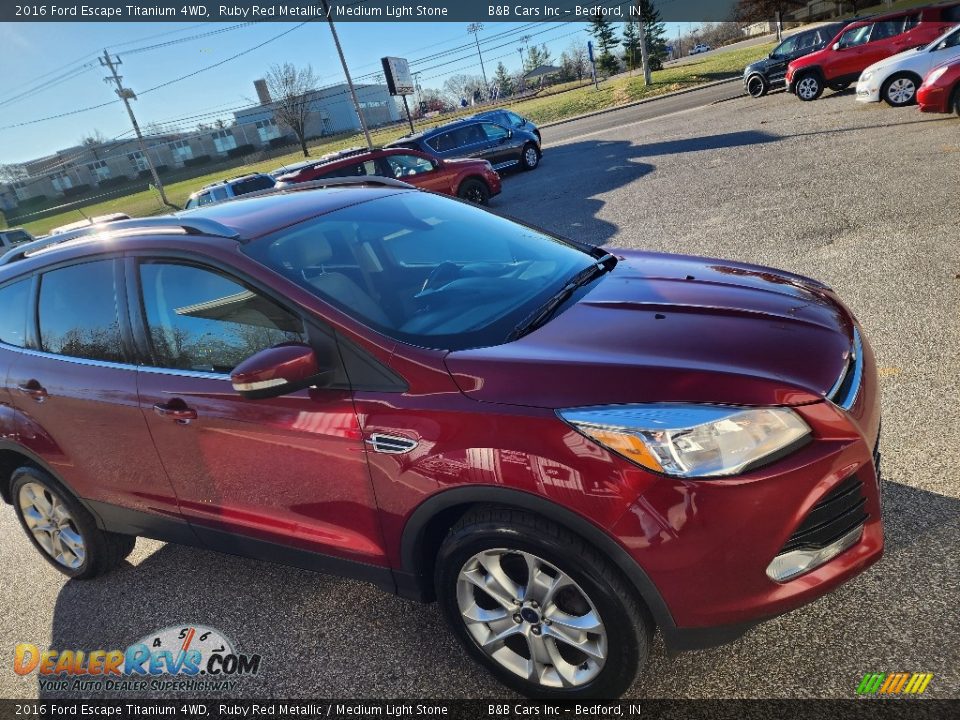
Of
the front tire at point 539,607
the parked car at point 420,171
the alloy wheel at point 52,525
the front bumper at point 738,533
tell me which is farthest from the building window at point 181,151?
the front bumper at point 738,533

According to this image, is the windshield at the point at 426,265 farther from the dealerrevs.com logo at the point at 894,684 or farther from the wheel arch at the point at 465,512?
the dealerrevs.com logo at the point at 894,684

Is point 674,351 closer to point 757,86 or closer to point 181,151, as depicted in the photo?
point 757,86

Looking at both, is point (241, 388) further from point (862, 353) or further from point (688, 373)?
point (862, 353)

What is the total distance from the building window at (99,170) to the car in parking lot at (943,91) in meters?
105

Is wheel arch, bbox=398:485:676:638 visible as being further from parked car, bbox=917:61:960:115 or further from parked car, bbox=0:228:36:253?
parked car, bbox=0:228:36:253

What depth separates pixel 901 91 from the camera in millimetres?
12281

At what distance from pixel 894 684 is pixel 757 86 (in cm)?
2075

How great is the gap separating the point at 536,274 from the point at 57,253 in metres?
2.47

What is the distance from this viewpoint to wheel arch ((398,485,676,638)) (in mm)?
1920

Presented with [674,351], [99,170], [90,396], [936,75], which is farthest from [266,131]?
[674,351]

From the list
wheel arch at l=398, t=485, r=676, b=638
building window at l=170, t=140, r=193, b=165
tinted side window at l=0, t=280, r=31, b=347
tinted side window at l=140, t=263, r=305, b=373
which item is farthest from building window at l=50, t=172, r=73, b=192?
wheel arch at l=398, t=485, r=676, b=638

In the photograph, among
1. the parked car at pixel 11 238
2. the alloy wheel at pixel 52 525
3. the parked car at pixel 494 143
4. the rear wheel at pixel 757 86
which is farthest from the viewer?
the parked car at pixel 11 238

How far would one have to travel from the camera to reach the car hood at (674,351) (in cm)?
196

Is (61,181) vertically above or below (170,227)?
above
